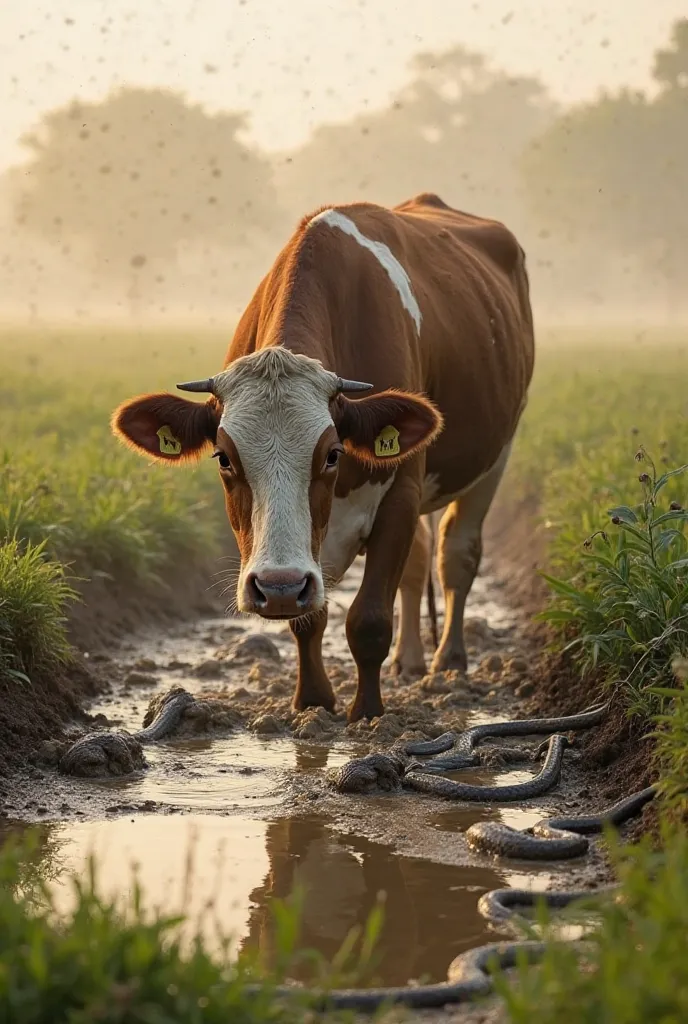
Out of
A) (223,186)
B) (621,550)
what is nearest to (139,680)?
(621,550)

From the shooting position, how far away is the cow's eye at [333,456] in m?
6.38

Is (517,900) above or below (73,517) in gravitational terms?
below

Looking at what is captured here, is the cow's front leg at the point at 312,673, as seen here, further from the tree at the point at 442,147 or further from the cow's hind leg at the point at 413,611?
the tree at the point at 442,147

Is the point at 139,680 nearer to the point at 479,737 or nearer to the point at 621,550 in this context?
the point at 479,737

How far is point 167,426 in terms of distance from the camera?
6668mm

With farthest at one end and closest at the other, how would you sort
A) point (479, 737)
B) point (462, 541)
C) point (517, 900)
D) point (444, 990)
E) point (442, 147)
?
point (442, 147) < point (462, 541) < point (479, 737) < point (517, 900) < point (444, 990)

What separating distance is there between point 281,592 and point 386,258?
2.55 meters

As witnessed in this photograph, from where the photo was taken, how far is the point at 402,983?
4125 millimetres

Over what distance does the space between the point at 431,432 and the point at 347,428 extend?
1.21 feet

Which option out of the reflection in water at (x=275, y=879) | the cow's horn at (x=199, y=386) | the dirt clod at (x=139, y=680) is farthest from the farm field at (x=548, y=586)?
the cow's horn at (x=199, y=386)

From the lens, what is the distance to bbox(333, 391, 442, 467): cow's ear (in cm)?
664

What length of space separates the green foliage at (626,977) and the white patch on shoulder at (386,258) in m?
4.73

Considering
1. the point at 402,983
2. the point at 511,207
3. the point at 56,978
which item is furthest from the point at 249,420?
the point at 511,207

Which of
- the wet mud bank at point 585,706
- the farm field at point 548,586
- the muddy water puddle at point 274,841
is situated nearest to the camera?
the farm field at point 548,586
